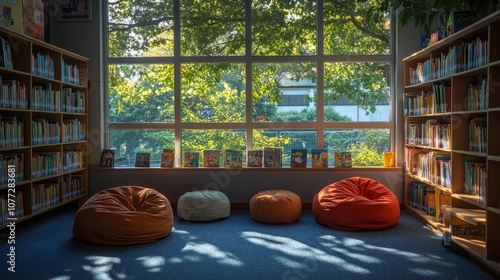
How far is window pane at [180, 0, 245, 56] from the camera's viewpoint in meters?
6.46

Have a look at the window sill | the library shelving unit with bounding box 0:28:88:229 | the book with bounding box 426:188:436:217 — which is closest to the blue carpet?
the book with bounding box 426:188:436:217

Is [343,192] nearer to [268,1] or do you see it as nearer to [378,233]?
[378,233]

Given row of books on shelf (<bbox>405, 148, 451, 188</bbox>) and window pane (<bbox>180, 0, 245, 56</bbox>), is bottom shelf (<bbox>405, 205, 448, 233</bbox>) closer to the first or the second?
row of books on shelf (<bbox>405, 148, 451, 188</bbox>)

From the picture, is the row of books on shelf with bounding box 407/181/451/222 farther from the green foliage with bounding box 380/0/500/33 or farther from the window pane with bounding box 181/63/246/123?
the window pane with bounding box 181/63/246/123

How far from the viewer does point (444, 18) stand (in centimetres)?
501

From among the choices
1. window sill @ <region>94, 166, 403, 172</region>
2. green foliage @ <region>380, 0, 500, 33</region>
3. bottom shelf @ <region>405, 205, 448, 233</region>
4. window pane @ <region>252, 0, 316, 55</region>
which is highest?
window pane @ <region>252, 0, 316, 55</region>

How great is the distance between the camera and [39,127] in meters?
5.24

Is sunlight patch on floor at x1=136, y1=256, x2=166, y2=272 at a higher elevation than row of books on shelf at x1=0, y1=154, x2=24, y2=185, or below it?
below

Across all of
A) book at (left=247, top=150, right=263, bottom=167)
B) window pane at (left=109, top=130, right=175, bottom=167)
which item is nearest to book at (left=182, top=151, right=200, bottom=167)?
window pane at (left=109, top=130, right=175, bottom=167)

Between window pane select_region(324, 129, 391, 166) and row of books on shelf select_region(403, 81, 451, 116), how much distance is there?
0.63 m

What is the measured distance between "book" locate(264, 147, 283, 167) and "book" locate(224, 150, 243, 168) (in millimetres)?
368

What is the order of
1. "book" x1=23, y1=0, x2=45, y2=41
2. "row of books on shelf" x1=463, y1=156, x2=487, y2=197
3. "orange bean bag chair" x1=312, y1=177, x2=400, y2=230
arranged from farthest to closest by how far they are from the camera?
"book" x1=23, y1=0, x2=45, y2=41, "orange bean bag chair" x1=312, y1=177, x2=400, y2=230, "row of books on shelf" x1=463, y1=156, x2=487, y2=197

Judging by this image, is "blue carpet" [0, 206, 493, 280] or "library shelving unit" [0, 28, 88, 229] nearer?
"blue carpet" [0, 206, 493, 280]

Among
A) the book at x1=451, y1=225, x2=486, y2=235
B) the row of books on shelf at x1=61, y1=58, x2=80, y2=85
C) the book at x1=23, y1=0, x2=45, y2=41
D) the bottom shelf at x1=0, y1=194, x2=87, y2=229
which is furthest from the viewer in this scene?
the row of books on shelf at x1=61, y1=58, x2=80, y2=85
